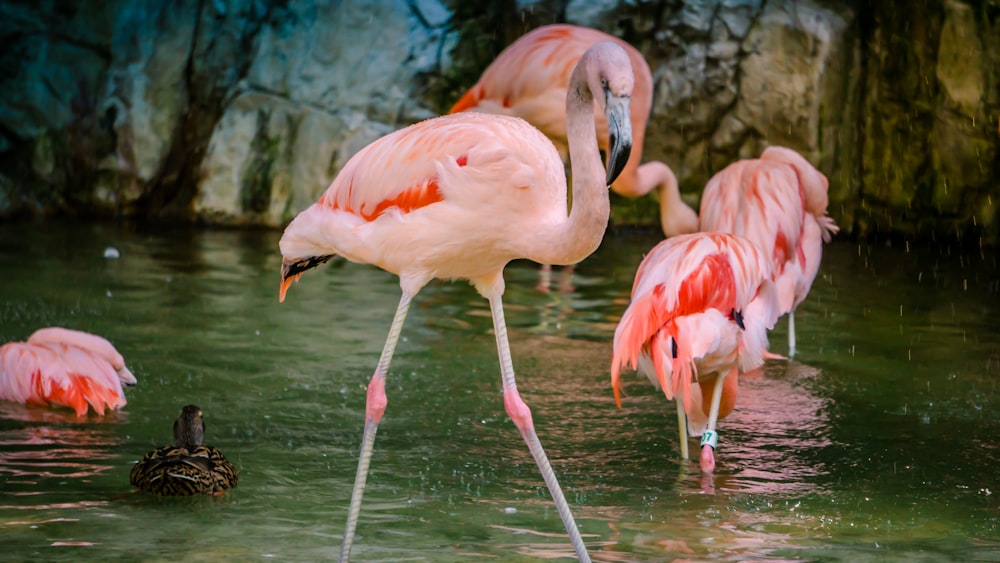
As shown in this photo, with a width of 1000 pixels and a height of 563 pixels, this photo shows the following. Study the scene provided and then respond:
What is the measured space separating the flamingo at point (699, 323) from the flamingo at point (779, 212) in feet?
3.62

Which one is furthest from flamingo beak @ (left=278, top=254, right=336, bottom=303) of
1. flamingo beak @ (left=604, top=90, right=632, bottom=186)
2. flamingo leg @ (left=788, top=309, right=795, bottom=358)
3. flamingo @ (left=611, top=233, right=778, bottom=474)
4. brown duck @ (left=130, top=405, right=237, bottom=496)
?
flamingo leg @ (left=788, top=309, right=795, bottom=358)

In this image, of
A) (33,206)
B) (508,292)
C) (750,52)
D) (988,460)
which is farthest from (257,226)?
(988,460)

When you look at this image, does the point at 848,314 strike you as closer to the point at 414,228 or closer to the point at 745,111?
the point at 745,111

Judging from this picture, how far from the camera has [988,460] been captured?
471 centimetres

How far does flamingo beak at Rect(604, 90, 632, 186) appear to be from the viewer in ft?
10.8

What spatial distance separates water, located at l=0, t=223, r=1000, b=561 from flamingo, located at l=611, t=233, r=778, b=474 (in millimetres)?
253

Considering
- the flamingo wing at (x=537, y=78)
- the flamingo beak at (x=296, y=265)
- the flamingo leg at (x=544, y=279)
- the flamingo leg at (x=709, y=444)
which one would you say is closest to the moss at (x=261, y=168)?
the flamingo leg at (x=544, y=279)

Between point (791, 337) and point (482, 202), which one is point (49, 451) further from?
point (791, 337)

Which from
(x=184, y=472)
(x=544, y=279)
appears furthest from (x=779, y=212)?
(x=184, y=472)

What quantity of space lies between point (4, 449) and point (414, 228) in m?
1.88

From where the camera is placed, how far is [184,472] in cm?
405

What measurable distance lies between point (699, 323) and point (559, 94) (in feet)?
10.6

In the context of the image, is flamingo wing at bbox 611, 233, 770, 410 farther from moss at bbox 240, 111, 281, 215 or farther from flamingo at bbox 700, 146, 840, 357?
moss at bbox 240, 111, 281, 215

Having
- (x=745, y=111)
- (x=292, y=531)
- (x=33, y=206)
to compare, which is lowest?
(x=292, y=531)
